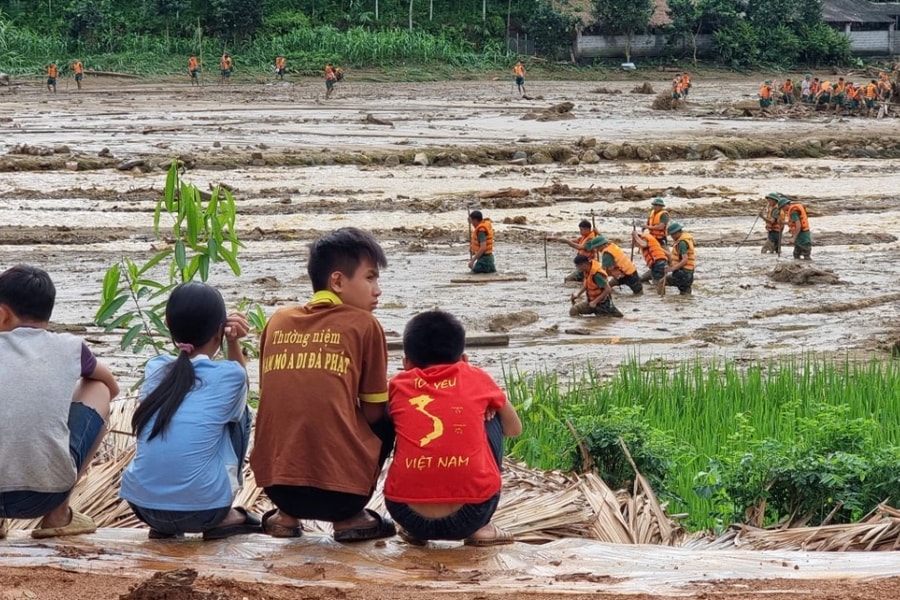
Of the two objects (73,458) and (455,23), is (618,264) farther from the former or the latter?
(455,23)

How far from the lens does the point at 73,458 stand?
430 cm

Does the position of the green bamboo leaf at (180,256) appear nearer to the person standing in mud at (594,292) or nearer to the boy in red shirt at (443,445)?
the boy in red shirt at (443,445)

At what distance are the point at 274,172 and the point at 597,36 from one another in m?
24.1

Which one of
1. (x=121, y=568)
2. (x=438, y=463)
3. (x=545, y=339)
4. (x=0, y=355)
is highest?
(x=0, y=355)

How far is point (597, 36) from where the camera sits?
136 feet

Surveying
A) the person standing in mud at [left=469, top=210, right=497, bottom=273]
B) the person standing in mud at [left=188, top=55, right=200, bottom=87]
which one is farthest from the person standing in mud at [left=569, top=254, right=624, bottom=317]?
the person standing in mud at [left=188, top=55, right=200, bottom=87]

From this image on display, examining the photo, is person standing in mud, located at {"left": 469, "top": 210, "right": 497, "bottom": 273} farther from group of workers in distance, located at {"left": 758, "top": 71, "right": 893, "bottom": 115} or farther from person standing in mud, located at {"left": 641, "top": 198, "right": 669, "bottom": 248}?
group of workers in distance, located at {"left": 758, "top": 71, "right": 893, "bottom": 115}

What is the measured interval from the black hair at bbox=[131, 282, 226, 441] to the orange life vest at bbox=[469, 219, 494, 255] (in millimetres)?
8508

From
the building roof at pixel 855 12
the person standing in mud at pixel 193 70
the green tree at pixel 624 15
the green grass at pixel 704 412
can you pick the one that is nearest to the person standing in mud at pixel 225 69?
the person standing in mud at pixel 193 70

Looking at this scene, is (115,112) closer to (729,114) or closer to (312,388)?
(729,114)

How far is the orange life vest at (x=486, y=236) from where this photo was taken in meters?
12.7

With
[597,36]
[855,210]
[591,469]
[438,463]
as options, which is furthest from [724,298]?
[597,36]

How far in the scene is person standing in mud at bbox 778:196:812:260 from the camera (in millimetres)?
14242

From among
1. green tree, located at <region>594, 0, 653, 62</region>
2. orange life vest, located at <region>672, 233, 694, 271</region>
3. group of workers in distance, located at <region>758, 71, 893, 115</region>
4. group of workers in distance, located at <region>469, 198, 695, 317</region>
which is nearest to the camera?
group of workers in distance, located at <region>469, 198, 695, 317</region>
